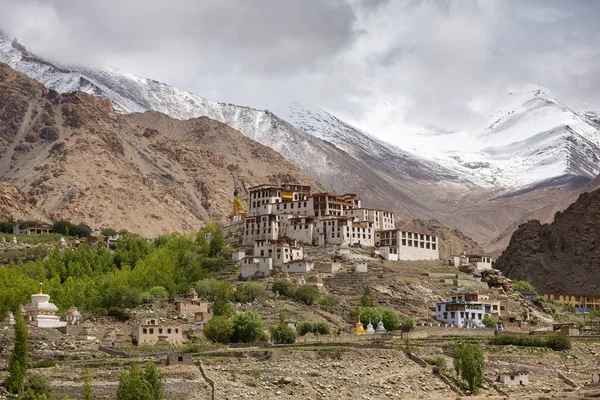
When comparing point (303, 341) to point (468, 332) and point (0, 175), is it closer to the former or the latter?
point (468, 332)

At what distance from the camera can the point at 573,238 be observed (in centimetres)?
15162

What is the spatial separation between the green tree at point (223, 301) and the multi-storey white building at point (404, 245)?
21211 mm

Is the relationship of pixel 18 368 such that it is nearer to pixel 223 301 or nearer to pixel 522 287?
pixel 223 301

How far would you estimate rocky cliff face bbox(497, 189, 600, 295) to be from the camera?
146 meters

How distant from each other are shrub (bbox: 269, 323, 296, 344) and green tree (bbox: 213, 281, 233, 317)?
9.66 metres

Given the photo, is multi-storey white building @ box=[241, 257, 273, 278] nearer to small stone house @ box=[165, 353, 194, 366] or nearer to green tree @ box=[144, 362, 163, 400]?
small stone house @ box=[165, 353, 194, 366]

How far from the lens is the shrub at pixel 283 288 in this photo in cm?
10335

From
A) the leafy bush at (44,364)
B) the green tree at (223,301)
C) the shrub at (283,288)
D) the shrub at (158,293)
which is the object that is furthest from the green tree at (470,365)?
the shrub at (158,293)

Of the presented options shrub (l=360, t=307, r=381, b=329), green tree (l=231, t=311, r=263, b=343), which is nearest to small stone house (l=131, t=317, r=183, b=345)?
green tree (l=231, t=311, r=263, b=343)

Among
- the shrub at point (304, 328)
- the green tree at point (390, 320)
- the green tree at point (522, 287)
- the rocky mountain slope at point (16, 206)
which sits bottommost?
the shrub at point (304, 328)

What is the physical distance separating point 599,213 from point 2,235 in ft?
233

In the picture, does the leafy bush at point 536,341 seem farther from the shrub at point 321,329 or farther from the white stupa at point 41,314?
the white stupa at point 41,314

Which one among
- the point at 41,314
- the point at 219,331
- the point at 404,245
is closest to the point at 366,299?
the point at 404,245

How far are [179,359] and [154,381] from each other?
23.6 feet
